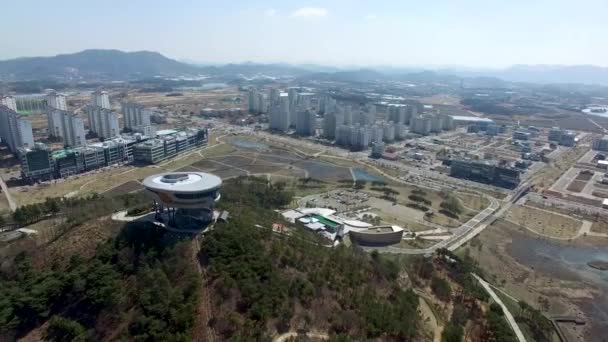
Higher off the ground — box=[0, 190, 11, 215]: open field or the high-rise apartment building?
the high-rise apartment building

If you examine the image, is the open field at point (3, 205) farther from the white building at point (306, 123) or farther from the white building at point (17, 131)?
the white building at point (306, 123)

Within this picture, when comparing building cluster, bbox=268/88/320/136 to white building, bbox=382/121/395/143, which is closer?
white building, bbox=382/121/395/143

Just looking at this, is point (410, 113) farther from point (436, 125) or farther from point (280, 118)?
point (280, 118)

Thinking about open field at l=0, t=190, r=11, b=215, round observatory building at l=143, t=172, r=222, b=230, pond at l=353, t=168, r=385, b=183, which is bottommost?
pond at l=353, t=168, r=385, b=183

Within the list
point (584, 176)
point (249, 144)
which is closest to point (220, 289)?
point (249, 144)

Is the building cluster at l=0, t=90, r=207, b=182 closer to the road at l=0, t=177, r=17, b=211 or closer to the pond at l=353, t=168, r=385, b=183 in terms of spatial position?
the road at l=0, t=177, r=17, b=211

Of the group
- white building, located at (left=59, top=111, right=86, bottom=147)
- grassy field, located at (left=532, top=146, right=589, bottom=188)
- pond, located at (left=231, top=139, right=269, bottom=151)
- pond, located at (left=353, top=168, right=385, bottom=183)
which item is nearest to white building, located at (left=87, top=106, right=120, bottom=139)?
white building, located at (left=59, top=111, right=86, bottom=147)

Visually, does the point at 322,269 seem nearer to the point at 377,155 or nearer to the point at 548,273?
the point at 548,273
